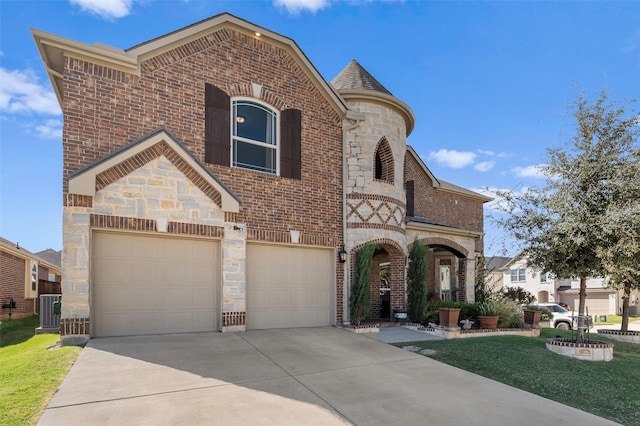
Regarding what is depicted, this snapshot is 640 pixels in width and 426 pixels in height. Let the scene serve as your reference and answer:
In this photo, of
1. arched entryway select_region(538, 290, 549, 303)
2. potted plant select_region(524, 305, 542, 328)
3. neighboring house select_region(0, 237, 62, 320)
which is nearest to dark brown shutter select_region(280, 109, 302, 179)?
potted plant select_region(524, 305, 542, 328)

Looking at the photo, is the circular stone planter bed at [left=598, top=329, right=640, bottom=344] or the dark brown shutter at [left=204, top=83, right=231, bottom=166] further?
the circular stone planter bed at [left=598, top=329, right=640, bottom=344]

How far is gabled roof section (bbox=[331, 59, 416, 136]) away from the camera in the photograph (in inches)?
506

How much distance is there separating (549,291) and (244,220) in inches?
1647

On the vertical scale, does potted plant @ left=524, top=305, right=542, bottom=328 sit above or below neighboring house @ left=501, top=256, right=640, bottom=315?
above

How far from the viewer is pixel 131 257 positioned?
8.80 meters

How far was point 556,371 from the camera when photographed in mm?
7746

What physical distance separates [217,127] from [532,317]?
11.9m

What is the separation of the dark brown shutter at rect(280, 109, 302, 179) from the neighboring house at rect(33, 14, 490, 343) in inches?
1.6

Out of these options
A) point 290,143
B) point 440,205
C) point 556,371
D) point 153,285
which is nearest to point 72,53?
point 153,285

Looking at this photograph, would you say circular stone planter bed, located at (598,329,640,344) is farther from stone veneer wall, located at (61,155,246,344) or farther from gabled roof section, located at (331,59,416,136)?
stone veneer wall, located at (61,155,246,344)

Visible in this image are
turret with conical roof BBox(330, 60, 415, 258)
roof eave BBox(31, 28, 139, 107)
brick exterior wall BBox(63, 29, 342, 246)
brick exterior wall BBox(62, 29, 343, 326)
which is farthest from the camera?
turret with conical roof BBox(330, 60, 415, 258)

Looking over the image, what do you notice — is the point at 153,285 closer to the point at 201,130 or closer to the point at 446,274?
the point at 201,130

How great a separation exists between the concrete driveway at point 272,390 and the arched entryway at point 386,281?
15.8ft

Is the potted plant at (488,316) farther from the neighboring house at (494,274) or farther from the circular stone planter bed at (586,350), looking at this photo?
the circular stone planter bed at (586,350)
